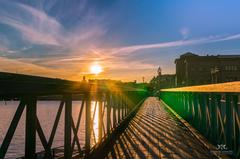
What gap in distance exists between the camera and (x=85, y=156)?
735 cm

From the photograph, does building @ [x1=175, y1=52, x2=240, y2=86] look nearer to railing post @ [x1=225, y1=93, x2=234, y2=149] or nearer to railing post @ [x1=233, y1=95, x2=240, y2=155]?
railing post @ [x1=225, y1=93, x2=234, y2=149]

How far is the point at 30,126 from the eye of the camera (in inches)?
146

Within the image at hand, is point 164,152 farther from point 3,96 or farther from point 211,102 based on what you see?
point 3,96

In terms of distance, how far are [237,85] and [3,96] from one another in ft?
15.4

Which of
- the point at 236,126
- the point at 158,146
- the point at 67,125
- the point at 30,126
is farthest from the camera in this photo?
the point at 158,146

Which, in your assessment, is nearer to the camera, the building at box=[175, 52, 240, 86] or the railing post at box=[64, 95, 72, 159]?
the railing post at box=[64, 95, 72, 159]

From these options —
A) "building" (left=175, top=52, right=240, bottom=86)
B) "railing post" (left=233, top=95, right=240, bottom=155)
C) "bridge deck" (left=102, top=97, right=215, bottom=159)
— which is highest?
"building" (left=175, top=52, right=240, bottom=86)

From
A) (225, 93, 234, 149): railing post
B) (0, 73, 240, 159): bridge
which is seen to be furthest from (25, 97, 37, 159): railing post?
(225, 93, 234, 149): railing post

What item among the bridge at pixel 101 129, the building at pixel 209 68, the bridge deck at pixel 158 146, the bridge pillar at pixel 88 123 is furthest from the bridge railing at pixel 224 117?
the building at pixel 209 68

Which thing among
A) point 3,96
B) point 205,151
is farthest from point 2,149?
point 205,151

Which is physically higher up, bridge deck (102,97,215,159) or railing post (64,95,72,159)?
railing post (64,95,72,159)

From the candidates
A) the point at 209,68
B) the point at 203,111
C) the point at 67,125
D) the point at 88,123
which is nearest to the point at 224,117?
the point at 203,111

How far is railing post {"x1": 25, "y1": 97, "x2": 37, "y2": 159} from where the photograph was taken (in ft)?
12.0

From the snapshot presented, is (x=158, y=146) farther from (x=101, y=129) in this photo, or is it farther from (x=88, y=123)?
(x=88, y=123)
